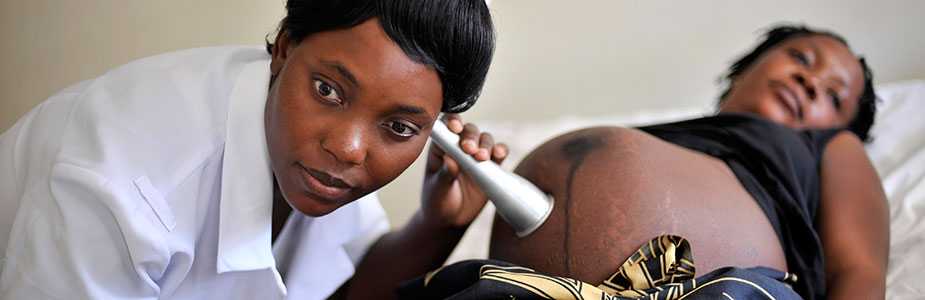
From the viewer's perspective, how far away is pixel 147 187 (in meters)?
0.72

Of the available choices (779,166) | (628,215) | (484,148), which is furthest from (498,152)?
(779,166)

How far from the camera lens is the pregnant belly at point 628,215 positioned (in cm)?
85

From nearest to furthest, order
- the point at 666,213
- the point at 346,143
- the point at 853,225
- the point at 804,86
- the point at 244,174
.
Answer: the point at 346,143
the point at 244,174
the point at 666,213
the point at 853,225
the point at 804,86

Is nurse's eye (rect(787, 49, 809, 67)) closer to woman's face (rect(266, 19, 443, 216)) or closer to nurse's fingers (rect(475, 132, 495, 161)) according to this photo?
nurse's fingers (rect(475, 132, 495, 161))

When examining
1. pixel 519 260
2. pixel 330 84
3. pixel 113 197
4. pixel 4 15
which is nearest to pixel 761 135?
pixel 519 260

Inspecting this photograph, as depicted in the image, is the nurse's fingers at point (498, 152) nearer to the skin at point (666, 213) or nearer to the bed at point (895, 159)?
the skin at point (666, 213)

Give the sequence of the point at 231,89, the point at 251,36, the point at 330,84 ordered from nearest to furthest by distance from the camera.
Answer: the point at 330,84 → the point at 231,89 → the point at 251,36

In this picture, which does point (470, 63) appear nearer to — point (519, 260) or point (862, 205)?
point (519, 260)

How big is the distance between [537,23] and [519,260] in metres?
0.82

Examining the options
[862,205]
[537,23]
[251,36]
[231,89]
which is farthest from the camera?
Answer: [537,23]

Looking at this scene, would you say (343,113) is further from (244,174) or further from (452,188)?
(452,188)

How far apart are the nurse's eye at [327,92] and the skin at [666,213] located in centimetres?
30

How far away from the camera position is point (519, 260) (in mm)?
878

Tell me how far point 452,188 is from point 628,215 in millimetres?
207
